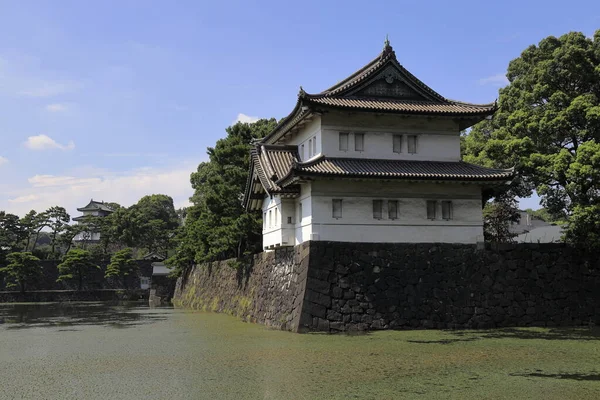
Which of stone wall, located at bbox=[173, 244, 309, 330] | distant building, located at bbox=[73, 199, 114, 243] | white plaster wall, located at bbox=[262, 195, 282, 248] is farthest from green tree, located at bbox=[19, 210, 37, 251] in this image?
white plaster wall, located at bbox=[262, 195, 282, 248]

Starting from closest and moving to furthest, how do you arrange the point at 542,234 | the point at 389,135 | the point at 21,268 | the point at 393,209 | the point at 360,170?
the point at 360,170
the point at 393,209
the point at 389,135
the point at 542,234
the point at 21,268

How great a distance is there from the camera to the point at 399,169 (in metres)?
19.7

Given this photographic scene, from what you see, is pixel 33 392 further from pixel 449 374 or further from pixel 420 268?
pixel 420 268

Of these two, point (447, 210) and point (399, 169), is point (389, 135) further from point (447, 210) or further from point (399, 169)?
point (447, 210)

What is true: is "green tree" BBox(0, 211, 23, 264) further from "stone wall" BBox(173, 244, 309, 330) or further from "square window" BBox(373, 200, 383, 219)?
"square window" BBox(373, 200, 383, 219)

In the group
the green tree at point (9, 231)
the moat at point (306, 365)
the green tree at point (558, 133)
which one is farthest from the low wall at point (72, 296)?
the green tree at point (558, 133)

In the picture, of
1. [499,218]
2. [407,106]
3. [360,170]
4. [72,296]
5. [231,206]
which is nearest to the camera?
[360,170]

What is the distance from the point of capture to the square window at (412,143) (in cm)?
2089

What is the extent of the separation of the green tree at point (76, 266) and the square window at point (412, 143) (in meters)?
39.9

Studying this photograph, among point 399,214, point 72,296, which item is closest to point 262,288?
point 399,214

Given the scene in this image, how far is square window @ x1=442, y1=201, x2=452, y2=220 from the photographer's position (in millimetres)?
20219

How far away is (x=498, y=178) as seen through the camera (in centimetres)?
1981

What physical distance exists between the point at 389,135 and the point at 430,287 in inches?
213

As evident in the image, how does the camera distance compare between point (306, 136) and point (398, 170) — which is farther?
point (306, 136)
